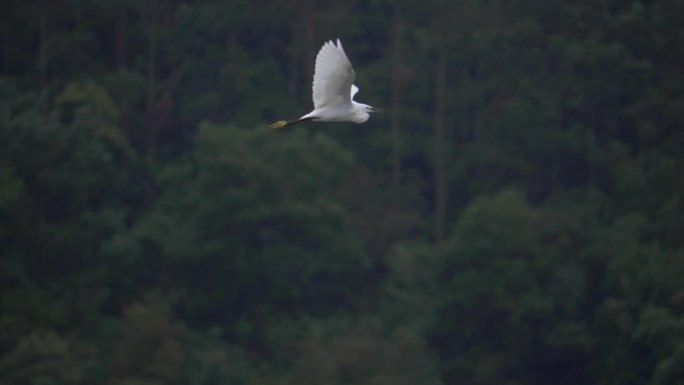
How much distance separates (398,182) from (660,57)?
23.3ft

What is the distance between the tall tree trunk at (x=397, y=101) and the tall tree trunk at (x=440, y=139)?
918mm

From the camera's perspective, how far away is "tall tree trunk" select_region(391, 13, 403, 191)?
3609 cm

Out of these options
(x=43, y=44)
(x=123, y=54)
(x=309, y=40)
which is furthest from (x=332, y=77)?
(x=123, y=54)

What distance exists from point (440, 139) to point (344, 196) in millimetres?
2886

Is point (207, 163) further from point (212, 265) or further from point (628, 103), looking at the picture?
point (628, 103)

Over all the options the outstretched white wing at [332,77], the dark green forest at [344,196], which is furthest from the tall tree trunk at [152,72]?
the outstretched white wing at [332,77]

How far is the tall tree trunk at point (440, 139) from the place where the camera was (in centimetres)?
3528

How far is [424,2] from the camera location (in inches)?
1400

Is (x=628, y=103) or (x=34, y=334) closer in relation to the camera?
(x=34, y=334)

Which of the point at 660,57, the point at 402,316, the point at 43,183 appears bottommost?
the point at 402,316

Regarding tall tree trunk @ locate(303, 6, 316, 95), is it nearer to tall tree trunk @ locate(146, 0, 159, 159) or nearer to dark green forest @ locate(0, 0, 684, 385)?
dark green forest @ locate(0, 0, 684, 385)

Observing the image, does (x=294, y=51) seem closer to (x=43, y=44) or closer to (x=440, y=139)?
(x=440, y=139)

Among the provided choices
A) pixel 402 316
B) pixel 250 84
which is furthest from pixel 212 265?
pixel 250 84

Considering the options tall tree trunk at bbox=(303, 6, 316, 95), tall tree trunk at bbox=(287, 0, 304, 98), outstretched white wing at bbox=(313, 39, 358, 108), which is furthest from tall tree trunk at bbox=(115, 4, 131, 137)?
outstretched white wing at bbox=(313, 39, 358, 108)
